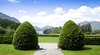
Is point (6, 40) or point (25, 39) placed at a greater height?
point (25, 39)

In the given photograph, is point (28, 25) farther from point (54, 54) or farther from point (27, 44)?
point (54, 54)

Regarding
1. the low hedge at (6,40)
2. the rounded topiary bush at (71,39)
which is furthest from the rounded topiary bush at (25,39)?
the low hedge at (6,40)

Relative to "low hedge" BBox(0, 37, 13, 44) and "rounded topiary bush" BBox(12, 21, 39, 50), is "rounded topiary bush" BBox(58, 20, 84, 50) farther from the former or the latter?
"low hedge" BBox(0, 37, 13, 44)

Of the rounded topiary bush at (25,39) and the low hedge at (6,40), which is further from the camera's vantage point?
the low hedge at (6,40)

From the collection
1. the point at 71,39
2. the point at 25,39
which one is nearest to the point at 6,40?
the point at 25,39

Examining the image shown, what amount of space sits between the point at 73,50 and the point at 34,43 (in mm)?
4244

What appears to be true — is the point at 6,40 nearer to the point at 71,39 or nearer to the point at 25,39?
the point at 25,39

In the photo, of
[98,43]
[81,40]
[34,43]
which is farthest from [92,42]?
[34,43]

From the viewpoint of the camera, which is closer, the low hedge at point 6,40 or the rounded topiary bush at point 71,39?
the rounded topiary bush at point 71,39

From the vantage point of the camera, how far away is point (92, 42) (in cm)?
3009

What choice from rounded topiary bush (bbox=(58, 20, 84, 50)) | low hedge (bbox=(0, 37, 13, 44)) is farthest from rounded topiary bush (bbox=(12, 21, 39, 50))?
low hedge (bbox=(0, 37, 13, 44))

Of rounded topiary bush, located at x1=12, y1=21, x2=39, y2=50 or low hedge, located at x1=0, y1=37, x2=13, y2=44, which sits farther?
low hedge, located at x1=0, y1=37, x2=13, y2=44

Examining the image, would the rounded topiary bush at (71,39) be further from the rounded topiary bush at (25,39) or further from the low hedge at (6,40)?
the low hedge at (6,40)

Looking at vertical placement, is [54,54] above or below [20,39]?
below
